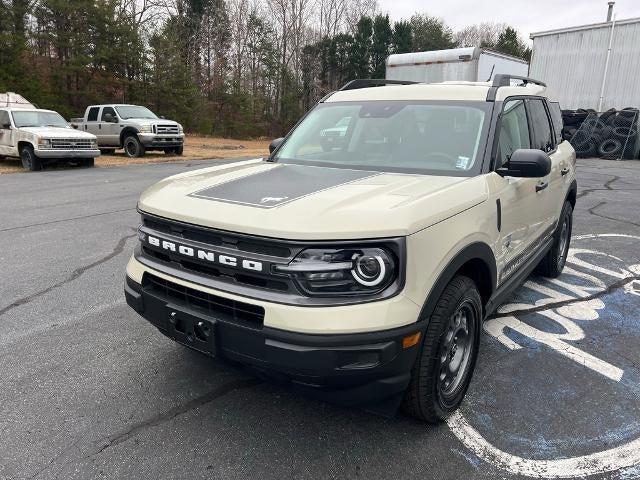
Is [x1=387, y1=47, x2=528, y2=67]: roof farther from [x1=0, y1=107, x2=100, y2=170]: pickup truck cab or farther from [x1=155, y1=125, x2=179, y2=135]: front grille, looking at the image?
[x1=0, y1=107, x2=100, y2=170]: pickup truck cab

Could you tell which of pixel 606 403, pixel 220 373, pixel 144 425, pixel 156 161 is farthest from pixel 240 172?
pixel 156 161

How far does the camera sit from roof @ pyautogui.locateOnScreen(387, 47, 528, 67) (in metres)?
14.6

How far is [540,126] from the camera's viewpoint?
4.45 meters

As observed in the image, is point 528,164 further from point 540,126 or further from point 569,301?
point 569,301

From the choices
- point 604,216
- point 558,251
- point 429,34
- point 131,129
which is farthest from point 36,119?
point 429,34

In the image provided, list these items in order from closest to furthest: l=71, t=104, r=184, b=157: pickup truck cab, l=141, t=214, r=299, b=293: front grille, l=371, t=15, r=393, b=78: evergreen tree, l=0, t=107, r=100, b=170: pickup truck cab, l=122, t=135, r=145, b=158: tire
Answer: l=141, t=214, r=299, b=293: front grille → l=0, t=107, r=100, b=170: pickup truck cab → l=71, t=104, r=184, b=157: pickup truck cab → l=122, t=135, r=145, b=158: tire → l=371, t=15, r=393, b=78: evergreen tree

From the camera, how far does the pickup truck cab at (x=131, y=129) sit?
18500 millimetres

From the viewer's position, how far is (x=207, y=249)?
246 cm

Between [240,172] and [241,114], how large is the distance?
35.6 metres

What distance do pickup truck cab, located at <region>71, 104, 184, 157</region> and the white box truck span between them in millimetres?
8745

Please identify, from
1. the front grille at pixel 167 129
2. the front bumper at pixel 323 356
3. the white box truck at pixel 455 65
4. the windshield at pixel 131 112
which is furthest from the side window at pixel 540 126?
the windshield at pixel 131 112

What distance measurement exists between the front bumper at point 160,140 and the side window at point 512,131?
655 inches

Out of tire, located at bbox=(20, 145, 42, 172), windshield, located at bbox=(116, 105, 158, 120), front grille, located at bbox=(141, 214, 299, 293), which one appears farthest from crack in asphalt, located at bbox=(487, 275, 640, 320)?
windshield, located at bbox=(116, 105, 158, 120)

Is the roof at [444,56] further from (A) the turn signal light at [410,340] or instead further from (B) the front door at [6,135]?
(A) the turn signal light at [410,340]
